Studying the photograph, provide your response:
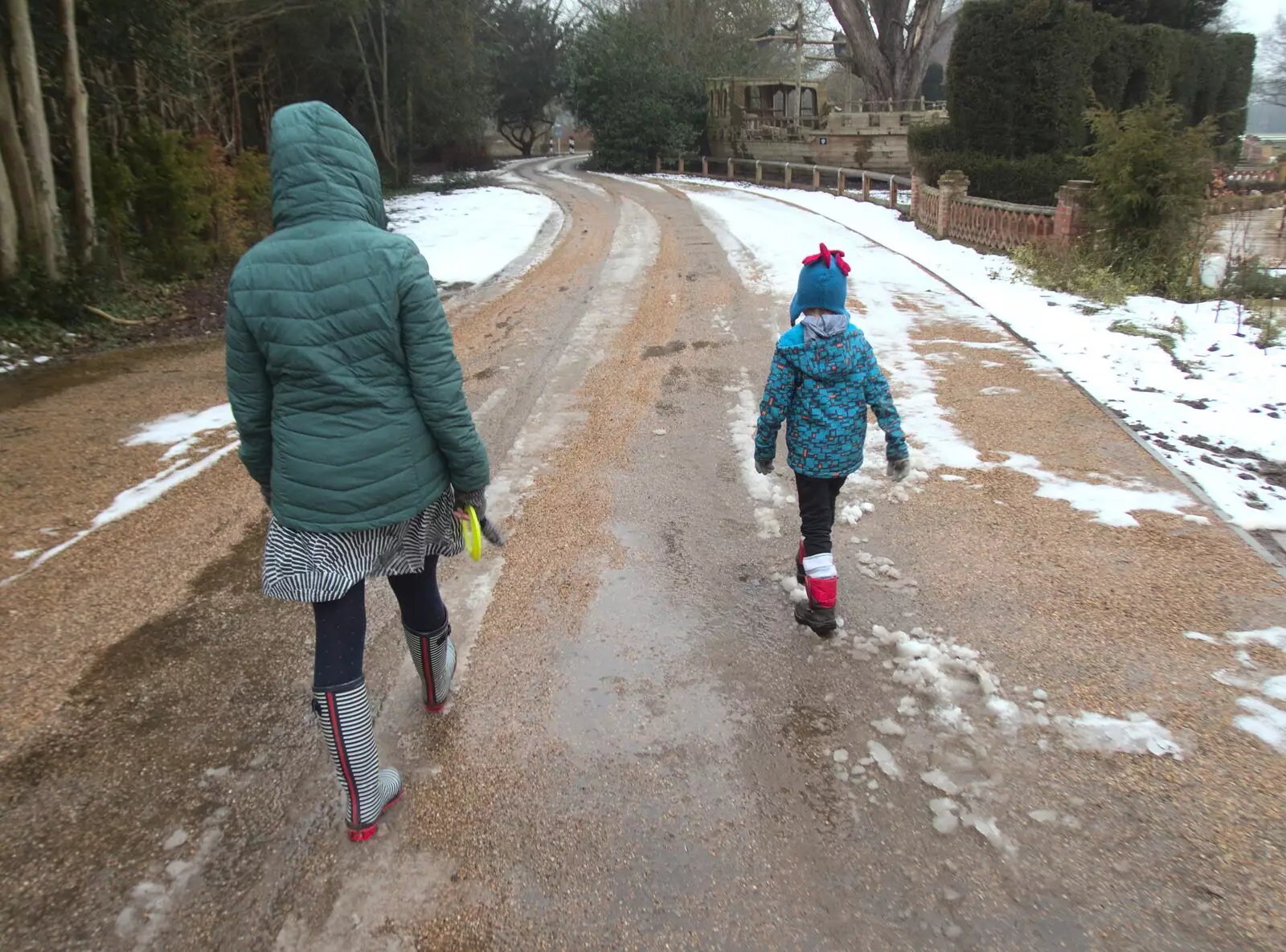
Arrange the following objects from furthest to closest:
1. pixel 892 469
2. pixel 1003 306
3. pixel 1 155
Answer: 1. pixel 1003 306
2. pixel 1 155
3. pixel 892 469

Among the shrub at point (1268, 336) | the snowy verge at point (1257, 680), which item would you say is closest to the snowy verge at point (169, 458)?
the snowy verge at point (1257, 680)

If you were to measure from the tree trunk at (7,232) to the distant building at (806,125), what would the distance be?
847 inches

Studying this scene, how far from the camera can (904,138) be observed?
27641 mm

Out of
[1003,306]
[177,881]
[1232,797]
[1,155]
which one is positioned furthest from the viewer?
[1003,306]

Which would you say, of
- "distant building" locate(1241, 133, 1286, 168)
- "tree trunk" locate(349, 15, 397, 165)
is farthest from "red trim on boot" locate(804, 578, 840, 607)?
"distant building" locate(1241, 133, 1286, 168)

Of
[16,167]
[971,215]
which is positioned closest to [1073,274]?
[971,215]

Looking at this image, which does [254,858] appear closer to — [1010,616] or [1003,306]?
[1010,616]

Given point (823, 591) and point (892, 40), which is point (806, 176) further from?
point (823, 591)

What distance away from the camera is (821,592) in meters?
3.37

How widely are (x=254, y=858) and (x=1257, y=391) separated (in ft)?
23.5

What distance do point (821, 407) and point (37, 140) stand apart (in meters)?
9.06

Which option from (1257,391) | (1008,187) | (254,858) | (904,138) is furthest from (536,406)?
(904,138)

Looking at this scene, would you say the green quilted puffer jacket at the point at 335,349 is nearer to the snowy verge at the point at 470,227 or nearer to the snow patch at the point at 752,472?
the snow patch at the point at 752,472

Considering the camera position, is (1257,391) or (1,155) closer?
(1257,391)
